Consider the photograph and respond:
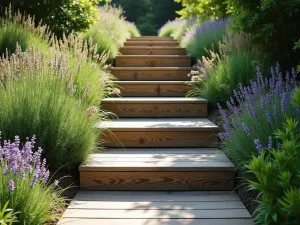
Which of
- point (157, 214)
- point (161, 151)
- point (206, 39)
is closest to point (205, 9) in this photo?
point (206, 39)

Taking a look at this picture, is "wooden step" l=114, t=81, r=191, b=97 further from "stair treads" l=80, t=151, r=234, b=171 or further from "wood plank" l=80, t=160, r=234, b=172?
"wood plank" l=80, t=160, r=234, b=172

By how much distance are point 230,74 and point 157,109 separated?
948 mm

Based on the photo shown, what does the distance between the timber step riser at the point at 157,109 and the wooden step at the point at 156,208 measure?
5.35ft

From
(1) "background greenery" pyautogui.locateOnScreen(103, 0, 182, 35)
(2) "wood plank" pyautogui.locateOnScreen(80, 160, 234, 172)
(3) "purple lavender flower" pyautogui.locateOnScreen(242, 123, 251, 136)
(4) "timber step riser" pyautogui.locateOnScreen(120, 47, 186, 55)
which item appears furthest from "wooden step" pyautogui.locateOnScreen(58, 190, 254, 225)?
(1) "background greenery" pyautogui.locateOnScreen(103, 0, 182, 35)

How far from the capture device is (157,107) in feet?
16.3

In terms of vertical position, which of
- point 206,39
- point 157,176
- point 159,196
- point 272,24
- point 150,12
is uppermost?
point 150,12

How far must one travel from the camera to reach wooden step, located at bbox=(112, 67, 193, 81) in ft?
20.8

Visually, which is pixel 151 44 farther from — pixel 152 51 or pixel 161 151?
pixel 161 151

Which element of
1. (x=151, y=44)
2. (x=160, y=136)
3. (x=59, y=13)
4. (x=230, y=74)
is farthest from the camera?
(x=151, y=44)

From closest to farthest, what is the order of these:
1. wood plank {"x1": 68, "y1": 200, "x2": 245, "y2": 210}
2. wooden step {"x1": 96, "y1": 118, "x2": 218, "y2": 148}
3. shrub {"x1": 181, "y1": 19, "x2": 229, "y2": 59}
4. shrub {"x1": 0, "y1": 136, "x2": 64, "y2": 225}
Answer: shrub {"x1": 0, "y1": 136, "x2": 64, "y2": 225} → wood plank {"x1": 68, "y1": 200, "x2": 245, "y2": 210} → wooden step {"x1": 96, "y1": 118, "x2": 218, "y2": 148} → shrub {"x1": 181, "y1": 19, "x2": 229, "y2": 59}

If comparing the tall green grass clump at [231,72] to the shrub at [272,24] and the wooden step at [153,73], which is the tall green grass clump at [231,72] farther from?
the wooden step at [153,73]

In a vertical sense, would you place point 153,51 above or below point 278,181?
above

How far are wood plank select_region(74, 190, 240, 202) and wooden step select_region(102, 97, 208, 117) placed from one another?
1.63m

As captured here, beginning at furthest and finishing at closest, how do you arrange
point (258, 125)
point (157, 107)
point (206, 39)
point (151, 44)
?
point (151, 44) < point (206, 39) < point (157, 107) < point (258, 125)
